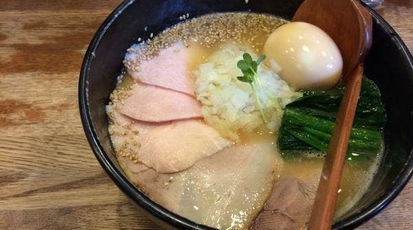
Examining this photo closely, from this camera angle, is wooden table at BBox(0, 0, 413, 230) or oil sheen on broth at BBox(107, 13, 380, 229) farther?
wooden table at BBox(0, 0, 413, 230)

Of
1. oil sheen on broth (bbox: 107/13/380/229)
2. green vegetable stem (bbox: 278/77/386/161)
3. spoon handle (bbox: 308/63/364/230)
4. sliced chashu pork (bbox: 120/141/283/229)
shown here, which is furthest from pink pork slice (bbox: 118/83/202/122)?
spoon handle (bbox: 308/63/364/230)

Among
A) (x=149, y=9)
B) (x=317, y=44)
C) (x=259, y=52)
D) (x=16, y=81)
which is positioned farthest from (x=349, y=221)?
(x=16, y=81)

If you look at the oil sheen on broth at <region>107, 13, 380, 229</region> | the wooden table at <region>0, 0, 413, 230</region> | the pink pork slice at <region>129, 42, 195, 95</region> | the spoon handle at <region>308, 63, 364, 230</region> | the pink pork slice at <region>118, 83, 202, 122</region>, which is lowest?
the wooden table at <region>0, 0, 413, 230</region>

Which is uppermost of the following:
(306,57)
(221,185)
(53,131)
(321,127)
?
(306,57)

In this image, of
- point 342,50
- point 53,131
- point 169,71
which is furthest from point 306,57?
point 53,131

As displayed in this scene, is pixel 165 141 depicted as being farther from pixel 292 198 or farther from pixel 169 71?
pixel 292 198

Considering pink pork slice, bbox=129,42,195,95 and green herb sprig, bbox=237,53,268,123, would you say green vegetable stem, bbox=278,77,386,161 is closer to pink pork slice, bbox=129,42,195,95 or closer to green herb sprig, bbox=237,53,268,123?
green herb sprig, bbox=237,53,268,123

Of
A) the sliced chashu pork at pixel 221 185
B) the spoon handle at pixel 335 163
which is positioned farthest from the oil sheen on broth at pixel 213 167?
the spoon handle at pixel 335 163
